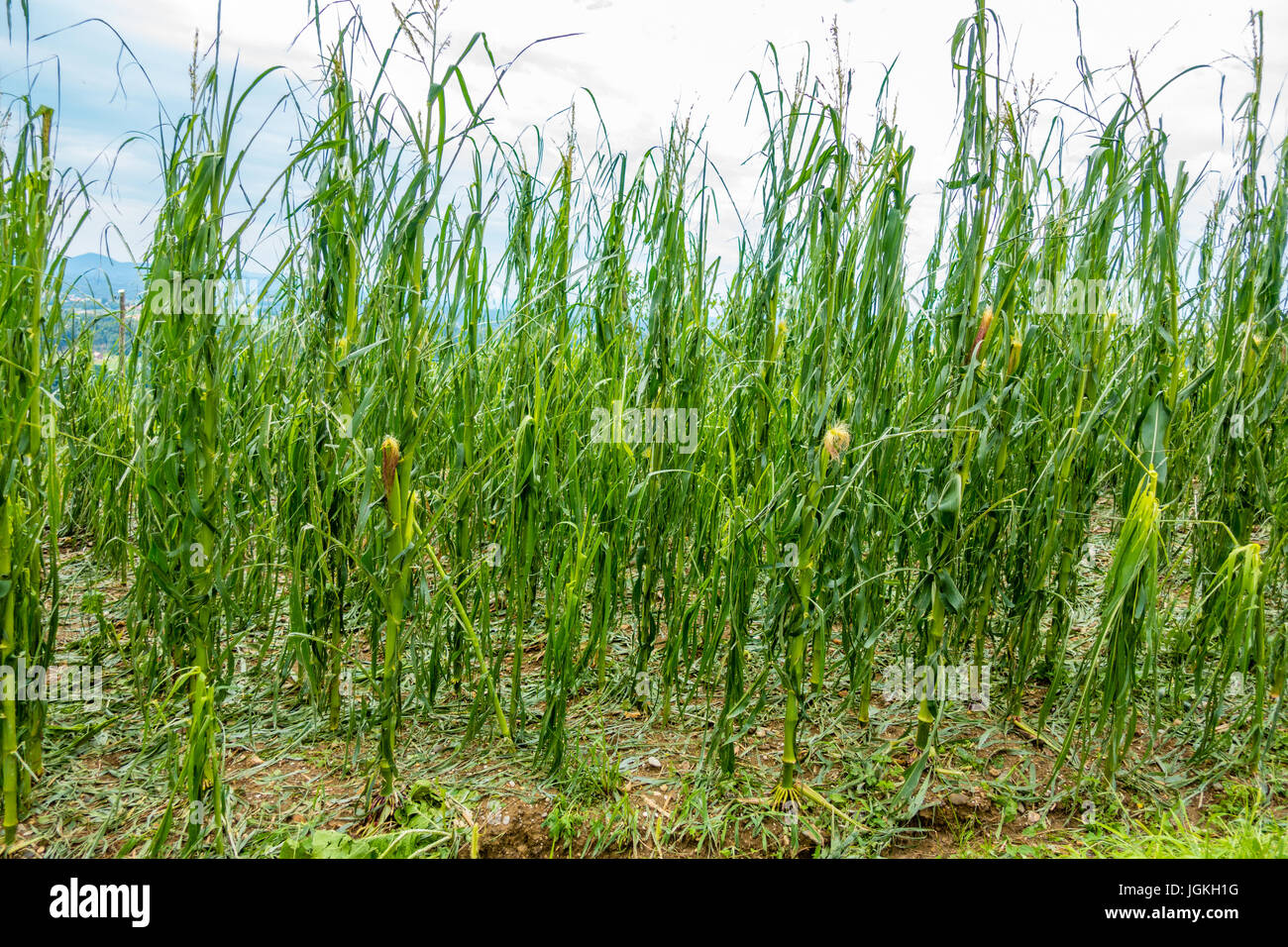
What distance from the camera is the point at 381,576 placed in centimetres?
170

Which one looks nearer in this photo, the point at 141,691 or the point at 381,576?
the point at 381,576

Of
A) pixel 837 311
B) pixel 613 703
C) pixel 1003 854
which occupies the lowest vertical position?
pixel 1003 854

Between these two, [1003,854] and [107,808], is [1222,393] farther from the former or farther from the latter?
[107,808]

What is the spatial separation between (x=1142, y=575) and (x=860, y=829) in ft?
2.80

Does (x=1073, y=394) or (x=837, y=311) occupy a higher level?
(x=837, y=311)

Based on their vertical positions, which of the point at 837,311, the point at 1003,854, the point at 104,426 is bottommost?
the point at 1003,854

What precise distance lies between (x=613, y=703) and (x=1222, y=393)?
5.91ft

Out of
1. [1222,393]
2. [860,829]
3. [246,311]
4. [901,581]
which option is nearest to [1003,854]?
[860,829]

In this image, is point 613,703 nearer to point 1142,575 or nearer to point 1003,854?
point 1003,854

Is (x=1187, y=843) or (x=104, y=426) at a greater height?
(x=104, y=426)

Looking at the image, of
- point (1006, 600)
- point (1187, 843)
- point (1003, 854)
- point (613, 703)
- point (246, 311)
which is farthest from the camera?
point (613, 703)

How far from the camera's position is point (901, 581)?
195cm

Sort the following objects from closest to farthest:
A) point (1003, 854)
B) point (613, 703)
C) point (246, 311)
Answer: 1. point (1003, 854)
2. point (246, 311)
3. point (613, 703)

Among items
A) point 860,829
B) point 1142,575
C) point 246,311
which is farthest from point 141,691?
point 1142,575
